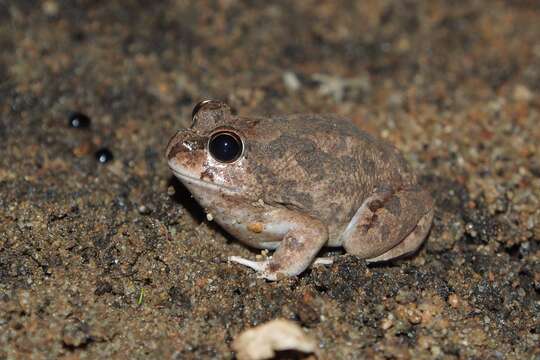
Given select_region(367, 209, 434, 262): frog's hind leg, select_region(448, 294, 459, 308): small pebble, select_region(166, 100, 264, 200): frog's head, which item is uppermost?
select_region(166, 100, 264, 200): frog's head

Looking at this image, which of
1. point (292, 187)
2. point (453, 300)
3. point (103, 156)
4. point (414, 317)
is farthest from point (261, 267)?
point (103, 156)

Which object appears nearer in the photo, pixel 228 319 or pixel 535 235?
pixel 228 319

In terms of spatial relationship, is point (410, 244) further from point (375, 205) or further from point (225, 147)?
point (225, 147)

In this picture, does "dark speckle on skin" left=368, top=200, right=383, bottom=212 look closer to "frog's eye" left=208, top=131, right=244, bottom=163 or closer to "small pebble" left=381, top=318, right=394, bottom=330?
"small pebble" left=381, top=318, right=394, bottom=330

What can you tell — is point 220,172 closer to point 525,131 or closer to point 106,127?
point 106,127

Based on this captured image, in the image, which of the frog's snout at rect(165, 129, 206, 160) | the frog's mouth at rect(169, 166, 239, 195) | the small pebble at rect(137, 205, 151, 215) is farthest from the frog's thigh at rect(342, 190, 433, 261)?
the small pebble at rect(137, 205, 151, 215)

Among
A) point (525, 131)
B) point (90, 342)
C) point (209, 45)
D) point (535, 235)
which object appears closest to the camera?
point (90, 342)

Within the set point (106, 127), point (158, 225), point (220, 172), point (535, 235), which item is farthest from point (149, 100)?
point (535, 235)
